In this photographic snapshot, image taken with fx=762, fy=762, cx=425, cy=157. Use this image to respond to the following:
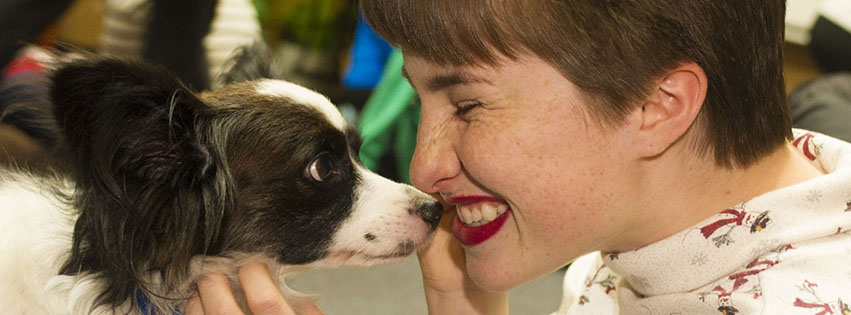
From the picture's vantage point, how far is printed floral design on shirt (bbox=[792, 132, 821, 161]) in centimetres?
144

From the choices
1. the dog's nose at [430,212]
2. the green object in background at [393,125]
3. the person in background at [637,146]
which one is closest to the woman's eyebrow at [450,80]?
the person in background at [637,146]

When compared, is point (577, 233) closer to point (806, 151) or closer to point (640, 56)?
point (640, 56)

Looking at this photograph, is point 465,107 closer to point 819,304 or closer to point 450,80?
point 450,80

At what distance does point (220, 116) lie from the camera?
1541 millimetres

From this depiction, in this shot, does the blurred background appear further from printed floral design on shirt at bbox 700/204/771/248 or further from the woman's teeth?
printed floral design on shirt at bbox 700/204/771/248

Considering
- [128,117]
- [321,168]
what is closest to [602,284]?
[321,168]

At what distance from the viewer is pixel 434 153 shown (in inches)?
51.9

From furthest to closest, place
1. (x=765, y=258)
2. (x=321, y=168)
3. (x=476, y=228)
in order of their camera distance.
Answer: (x=321, y=168) → (x=476, y=228) → (x=765, y=258)

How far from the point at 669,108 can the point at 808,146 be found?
45 cm

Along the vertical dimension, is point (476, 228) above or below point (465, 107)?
below

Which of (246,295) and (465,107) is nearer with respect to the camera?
(465,107)

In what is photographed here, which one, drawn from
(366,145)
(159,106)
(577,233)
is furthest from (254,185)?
(366,145)

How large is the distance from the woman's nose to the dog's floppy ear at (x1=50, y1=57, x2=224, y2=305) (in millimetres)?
420

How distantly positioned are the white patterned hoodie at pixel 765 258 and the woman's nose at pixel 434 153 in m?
0.37
